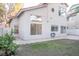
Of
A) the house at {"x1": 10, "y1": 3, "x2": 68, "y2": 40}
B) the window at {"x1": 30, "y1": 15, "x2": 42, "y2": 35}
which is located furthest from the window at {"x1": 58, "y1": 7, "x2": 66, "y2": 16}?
the window at {"x1": 30, "y1": 15, "x2": 42, "y2": 35}

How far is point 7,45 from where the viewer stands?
251 centimetres

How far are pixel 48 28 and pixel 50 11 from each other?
0.25 m

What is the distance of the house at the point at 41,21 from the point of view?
2.61 meters

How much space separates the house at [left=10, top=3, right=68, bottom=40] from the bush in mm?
128

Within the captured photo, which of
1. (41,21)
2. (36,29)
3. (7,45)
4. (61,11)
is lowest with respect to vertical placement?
(7,45)

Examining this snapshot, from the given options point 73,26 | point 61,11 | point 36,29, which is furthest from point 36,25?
point 73,26

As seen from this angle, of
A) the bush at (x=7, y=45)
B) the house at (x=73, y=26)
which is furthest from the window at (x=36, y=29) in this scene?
the house at (x=73, y=26)

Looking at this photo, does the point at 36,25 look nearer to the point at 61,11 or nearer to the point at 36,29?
the point at 36,29

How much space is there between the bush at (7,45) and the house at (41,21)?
0.13 meters

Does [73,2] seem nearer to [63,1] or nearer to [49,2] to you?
[63,1]

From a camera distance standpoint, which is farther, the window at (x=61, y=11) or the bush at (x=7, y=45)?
the window at (x=61, y=11)

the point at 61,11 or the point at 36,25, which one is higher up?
the point at 61,11

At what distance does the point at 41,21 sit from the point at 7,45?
611mm

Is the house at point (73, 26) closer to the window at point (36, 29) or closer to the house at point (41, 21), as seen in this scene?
the house at point (41, 21)
